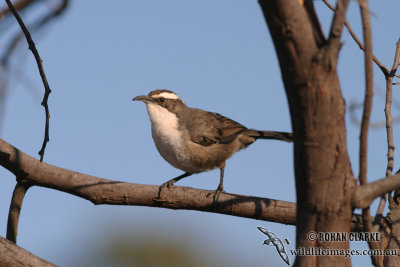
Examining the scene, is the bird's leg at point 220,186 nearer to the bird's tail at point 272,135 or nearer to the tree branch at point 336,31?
the bird's tail at point 272,135

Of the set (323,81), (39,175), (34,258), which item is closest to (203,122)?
(39,175)

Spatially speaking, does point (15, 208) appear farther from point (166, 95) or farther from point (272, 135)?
point (272, 135)

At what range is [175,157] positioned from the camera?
657cm

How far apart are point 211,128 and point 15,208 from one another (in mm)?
3034

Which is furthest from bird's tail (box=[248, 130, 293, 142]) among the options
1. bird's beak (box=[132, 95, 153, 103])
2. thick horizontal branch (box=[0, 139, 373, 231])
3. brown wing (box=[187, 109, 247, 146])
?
thick horizontal branch (box=[0, 139, 373, 231])

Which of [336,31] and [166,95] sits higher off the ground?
[166,95]

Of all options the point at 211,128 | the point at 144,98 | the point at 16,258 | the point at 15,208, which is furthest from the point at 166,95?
the point at 16,258

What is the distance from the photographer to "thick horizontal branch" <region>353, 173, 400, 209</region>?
2.81 meters

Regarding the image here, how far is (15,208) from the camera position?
5062mm

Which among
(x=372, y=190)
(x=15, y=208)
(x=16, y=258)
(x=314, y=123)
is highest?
(x=314, y=123)

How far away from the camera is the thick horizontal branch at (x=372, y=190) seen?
2.81 meters

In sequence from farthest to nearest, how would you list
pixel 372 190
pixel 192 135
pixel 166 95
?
pixel 166 95, pixel 192 135, pixel 372 190

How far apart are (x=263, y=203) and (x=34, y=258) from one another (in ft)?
7.82

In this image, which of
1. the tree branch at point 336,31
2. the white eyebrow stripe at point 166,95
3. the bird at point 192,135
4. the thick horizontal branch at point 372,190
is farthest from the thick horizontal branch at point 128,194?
the tree branch at point 336,31
